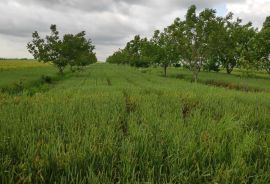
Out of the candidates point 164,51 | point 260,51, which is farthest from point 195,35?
point 260,51

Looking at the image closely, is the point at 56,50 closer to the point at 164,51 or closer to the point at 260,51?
the point at 164,51

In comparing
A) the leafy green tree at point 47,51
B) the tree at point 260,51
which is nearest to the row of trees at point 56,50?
the leafy green tree at point 47,51

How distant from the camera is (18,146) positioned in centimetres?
434

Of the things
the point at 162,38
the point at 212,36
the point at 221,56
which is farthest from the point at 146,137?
the point at 221,56

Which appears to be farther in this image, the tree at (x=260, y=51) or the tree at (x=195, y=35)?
the tree at (x=195, y=35)

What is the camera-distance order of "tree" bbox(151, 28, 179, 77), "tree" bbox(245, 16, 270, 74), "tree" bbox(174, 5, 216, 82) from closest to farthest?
1. "tree" bbox(245, 16, 270, 74)
2. "tree" bbox(174, 5, 216, 82)
3. "tree" bbox(151, 28, 179, 77)

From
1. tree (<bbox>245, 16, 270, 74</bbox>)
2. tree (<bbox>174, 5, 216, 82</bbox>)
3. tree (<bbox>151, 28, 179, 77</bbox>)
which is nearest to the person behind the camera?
tree (<bbox>245, 16, 270, 74</bbox>)

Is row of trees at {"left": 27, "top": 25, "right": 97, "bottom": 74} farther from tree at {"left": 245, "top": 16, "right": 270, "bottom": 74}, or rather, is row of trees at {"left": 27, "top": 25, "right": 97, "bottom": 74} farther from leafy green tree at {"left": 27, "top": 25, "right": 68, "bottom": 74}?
tree at {"left": 245, "top": 16, "right": 270, "bottom": 74}

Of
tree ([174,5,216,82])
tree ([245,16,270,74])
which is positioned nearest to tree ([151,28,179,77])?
tree ([174,5,216,82])

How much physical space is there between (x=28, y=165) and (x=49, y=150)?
463 millimetres

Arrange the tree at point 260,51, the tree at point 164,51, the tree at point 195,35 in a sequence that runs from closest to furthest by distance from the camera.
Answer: the tree at point 260,51
the tree at point 195,35
the tree at point 164,51

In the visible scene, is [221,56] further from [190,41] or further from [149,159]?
[149,159]

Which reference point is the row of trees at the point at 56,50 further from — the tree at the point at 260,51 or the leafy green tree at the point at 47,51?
the tree at the point at 260,51

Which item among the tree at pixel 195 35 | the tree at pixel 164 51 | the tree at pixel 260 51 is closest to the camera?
the tree at pixel 260 51
